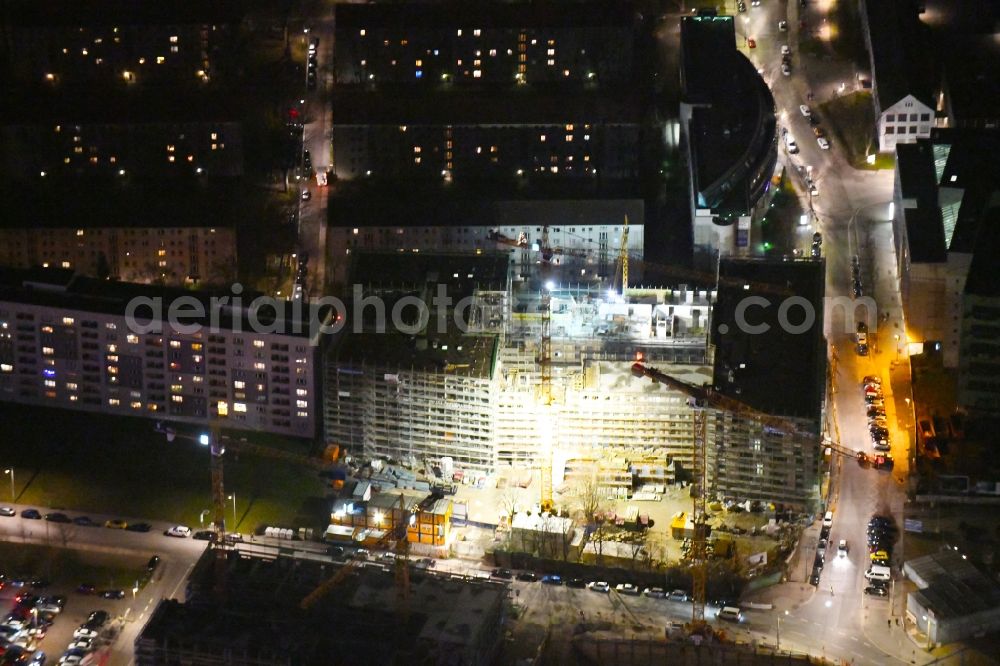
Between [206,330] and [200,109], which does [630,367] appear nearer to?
[206,330]

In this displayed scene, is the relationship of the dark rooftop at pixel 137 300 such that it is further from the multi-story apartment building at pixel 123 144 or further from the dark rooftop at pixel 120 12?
the dark rooftop at pixel 120 12

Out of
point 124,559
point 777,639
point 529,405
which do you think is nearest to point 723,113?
point 529,405

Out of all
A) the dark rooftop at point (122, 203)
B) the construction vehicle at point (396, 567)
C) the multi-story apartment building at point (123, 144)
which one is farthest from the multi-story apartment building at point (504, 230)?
the construction vehicle at point (396, 567)

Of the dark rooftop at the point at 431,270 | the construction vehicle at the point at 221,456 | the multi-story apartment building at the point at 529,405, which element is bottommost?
the construction vehicle at the point at 221,456

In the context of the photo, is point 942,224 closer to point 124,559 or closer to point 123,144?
point 124,559

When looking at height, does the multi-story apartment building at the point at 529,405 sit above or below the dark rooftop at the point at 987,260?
below

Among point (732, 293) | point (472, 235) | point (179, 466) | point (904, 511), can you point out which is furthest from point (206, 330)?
point (904, 511)

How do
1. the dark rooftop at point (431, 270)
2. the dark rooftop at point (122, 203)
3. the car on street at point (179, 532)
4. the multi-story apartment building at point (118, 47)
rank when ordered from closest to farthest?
1. the car on street at point (179, 532)
2. the dark rooftop at point (431, 270)
3. the dark rooftop at point (122, 203)
4. the multi-story apartment building at point (118, 47)
